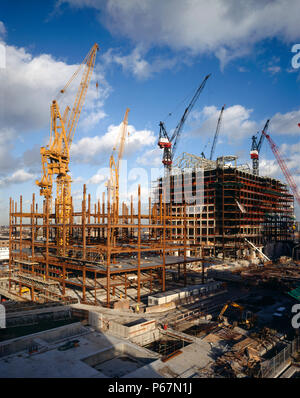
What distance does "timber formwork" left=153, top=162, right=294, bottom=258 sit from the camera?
8450 centimetres

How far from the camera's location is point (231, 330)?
2642 cm

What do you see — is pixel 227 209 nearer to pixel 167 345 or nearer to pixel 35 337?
pixel 167 345

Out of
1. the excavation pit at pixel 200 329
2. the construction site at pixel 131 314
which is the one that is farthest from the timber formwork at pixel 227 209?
the excavation pit at pixel 200 329

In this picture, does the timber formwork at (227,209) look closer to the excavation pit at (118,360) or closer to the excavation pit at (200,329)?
the excavation pit at (200,329)

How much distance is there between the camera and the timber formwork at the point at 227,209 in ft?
277

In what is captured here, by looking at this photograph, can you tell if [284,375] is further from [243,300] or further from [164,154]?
[164,154]

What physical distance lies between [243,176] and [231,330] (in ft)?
244

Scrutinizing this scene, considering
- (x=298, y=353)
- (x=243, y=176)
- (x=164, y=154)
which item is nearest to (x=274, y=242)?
(x=243, y=176)

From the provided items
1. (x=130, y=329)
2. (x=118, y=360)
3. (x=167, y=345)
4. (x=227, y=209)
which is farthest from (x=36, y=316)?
(x=227, y=209)

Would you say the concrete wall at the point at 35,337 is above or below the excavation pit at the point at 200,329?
above

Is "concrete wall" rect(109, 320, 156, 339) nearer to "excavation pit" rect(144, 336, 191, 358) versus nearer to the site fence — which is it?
"excavation pit" rect(144, 336, 191, 358)

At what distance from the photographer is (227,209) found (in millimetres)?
90750

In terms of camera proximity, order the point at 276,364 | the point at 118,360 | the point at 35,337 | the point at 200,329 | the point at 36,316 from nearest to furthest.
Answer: the point at 276,364
the point at 118,360
the point at 35,337
the point at 200,329
the point at 36,316

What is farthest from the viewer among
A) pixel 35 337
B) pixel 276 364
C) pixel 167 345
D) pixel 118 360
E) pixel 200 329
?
pixel 200 329
